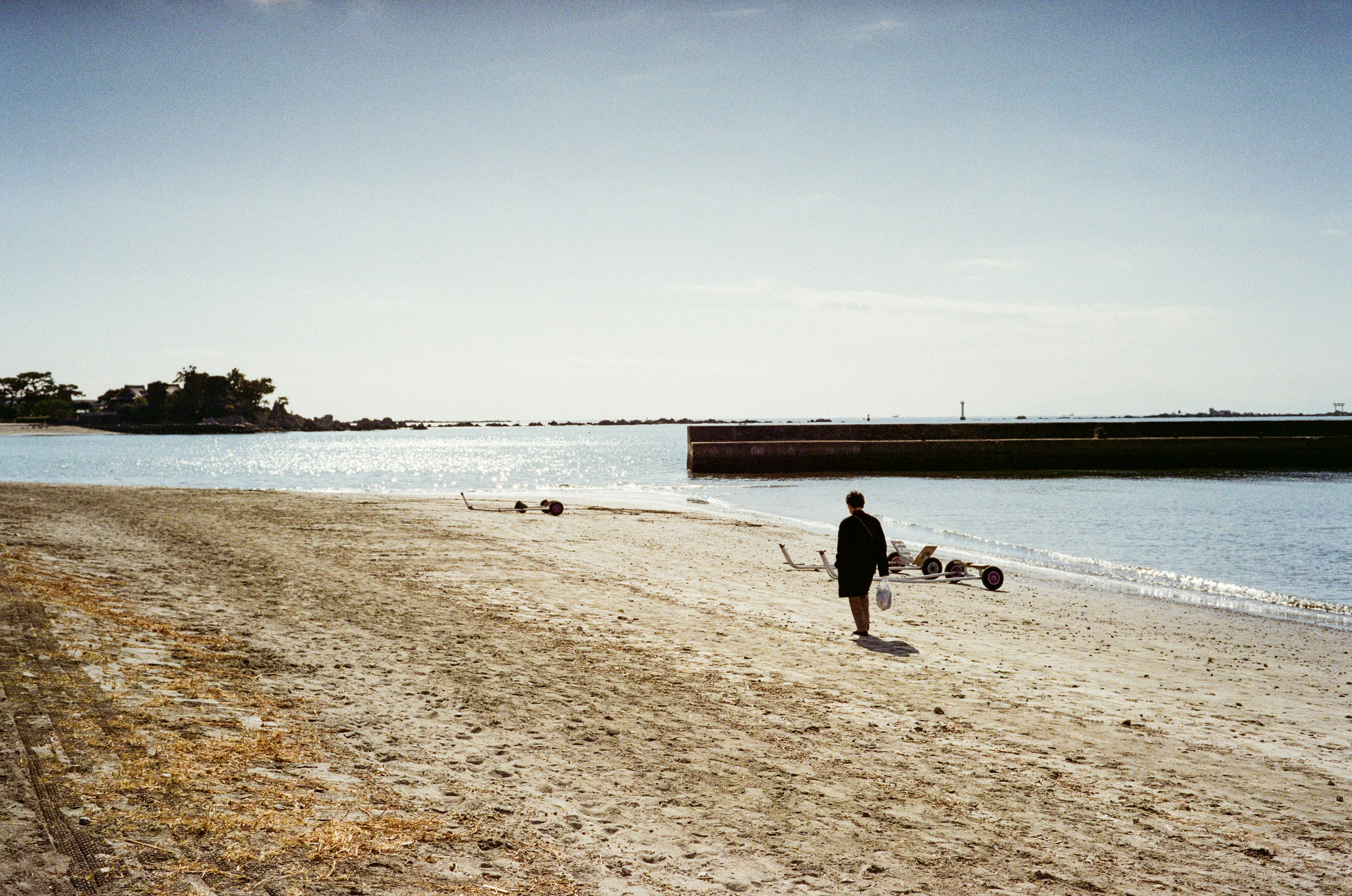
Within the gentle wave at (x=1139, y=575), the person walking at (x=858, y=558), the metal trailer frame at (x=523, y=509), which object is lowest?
the gentle wave at (x=1139, y=575)

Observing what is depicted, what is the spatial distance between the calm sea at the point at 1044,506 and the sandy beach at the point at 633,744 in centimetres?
573

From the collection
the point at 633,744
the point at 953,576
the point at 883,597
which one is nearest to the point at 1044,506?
the point at 953,576

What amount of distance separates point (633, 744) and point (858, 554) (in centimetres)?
495

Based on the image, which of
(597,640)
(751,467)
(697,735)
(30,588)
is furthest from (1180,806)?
(751,467)

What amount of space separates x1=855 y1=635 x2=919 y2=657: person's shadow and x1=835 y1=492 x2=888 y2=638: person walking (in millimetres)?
231

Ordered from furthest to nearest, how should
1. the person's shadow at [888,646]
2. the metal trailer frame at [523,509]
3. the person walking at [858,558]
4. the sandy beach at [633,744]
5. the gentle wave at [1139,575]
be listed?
1. the metal trailer frame at [523,509]
2. the gentle wave at [1139,575]
3. the person walking at [858,558]
4. the person's shadow at [888,646]
5. the sandy beach at [633,744]

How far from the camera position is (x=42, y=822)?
13.1 ft

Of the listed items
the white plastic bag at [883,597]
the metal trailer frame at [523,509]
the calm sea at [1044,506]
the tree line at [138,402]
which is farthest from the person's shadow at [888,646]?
the tree line at [138,402]

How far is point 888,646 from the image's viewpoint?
9406 mm

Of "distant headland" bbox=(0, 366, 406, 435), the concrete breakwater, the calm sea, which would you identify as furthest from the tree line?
the concrete breakwater

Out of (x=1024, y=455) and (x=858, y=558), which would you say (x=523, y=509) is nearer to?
(x=858, y=558)

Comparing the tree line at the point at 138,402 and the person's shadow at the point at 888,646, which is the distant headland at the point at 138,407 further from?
the person's shadow at the point at 888,646

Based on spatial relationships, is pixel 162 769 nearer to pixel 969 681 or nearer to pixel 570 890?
pixel 570 890

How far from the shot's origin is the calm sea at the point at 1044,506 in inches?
665
